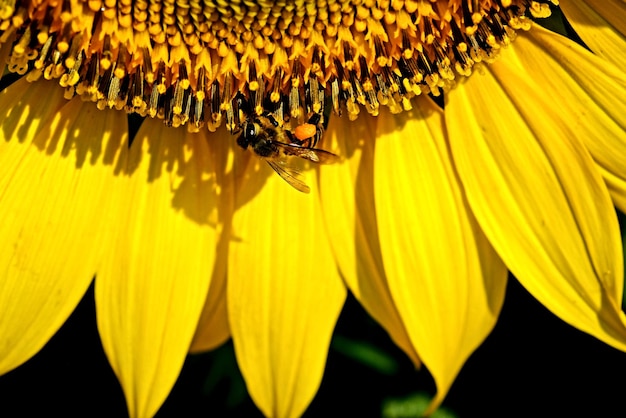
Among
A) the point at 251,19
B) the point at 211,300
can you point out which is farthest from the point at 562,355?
the point at 251,19

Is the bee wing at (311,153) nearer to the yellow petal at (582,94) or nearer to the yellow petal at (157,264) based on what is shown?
the yellow petal at (157,264)

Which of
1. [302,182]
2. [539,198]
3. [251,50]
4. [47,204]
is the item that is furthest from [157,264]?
[539,198]

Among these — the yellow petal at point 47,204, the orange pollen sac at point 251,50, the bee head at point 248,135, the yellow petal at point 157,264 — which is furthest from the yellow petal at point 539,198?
the yellow petal at point 47,204

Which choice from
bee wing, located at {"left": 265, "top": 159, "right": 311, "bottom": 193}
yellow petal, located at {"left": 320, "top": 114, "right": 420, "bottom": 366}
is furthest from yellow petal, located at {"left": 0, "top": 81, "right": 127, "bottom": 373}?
yellow petal, located at {"left": 320, "top": 114, "right": 420, "bottom": 366}

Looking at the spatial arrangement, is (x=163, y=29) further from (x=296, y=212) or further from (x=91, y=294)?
(x=91, y=294)

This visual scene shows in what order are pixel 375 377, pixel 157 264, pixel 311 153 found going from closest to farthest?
pixel 311 153, pixel 157 264, pixel 375 377

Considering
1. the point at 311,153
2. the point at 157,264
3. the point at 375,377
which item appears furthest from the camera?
the point at 375,377

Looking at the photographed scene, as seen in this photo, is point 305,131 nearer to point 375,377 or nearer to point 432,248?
point 432,248
